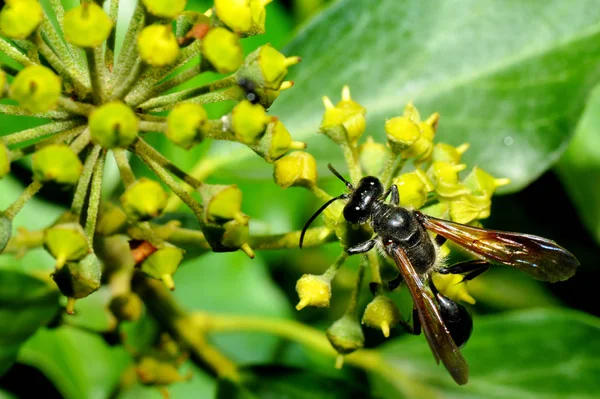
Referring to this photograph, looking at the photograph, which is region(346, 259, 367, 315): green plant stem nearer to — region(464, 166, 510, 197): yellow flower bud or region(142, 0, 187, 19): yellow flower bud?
region(464, 166, 510, 197): yellow flower bud

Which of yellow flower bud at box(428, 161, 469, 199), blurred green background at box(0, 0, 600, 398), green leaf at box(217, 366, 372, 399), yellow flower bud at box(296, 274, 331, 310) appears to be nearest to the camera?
yellow flower bud at box(296, 274, 331, 310)

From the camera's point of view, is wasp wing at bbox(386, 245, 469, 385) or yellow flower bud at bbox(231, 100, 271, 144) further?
wasp wing at bbox(386, 245, 469, 385)

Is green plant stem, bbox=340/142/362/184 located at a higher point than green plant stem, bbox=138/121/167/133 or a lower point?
lower

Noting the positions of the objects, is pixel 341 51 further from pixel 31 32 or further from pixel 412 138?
pixel 31 32

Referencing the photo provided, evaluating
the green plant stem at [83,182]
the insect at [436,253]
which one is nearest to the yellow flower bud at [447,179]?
the insect at [436,253]

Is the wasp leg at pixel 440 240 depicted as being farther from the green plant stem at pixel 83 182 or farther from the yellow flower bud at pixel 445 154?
the green plant stem at pixel 83 182

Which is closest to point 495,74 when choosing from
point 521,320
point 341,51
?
point 341,51

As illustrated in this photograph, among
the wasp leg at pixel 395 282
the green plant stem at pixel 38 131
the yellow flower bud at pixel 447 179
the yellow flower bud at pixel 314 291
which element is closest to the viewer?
the green plant stem at pixel 38 131

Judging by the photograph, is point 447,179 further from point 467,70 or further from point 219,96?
point 467,70

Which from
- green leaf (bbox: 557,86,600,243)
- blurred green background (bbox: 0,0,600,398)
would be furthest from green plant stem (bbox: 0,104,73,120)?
green leaf (bbox: 557,86,600,243)
